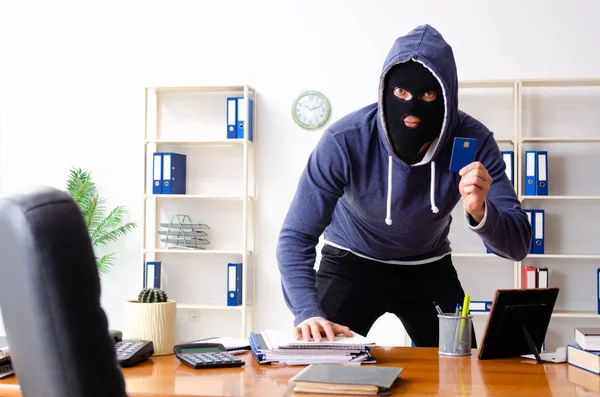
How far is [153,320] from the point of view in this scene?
1.72 metres

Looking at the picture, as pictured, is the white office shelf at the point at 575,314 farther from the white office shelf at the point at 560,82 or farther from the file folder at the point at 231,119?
the file folder at the point at 231,119

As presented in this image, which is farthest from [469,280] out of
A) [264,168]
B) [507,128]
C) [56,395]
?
[56,395]

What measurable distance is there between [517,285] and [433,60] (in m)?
2.87

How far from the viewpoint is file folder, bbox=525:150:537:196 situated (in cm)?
456

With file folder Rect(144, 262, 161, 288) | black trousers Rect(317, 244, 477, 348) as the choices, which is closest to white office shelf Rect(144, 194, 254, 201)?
file folder Rect(144, 262, 161, 288)

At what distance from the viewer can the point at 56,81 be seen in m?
Result: 5.23

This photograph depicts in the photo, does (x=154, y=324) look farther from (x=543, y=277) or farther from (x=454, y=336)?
(x=543, y=277)

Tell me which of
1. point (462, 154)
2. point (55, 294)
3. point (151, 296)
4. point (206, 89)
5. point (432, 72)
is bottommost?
point (151, 296)

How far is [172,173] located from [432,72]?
9.93 feet

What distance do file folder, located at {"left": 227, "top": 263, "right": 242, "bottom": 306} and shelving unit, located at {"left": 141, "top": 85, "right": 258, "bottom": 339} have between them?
0.62ft

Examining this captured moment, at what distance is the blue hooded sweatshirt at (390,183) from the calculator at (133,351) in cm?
47

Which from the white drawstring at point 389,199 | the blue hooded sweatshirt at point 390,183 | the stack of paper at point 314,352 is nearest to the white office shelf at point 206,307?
the blue hooded sweatshirt at point 390,183

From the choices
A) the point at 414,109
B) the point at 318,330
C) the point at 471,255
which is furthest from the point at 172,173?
the point at 318,330

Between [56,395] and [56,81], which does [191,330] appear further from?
[56,395]
